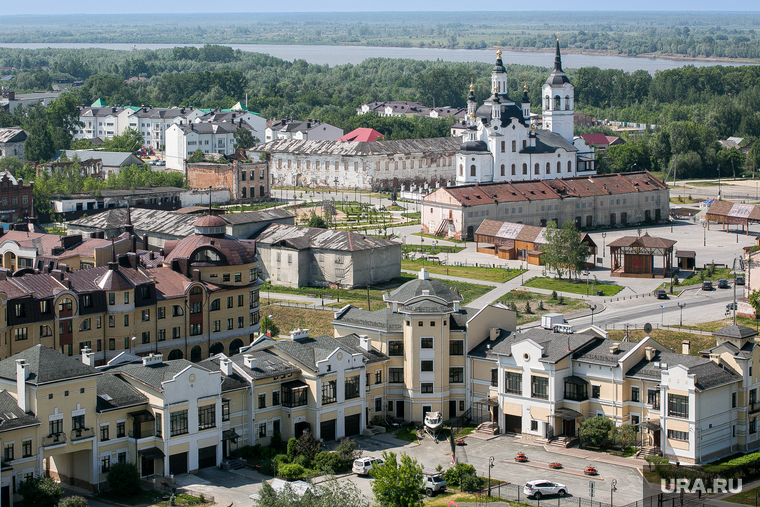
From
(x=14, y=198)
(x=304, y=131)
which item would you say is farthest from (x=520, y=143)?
(x=14, y=198)

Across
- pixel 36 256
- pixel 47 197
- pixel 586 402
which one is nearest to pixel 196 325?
pixel 36 256

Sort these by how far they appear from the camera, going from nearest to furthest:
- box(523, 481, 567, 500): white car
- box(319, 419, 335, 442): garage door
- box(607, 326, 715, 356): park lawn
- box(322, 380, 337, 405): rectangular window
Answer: box(523, 481, 567, 500): white car < box(319, 419, 335, 442): garage door < box(322, 380, 337, 405): rectangular window < box(607, 326, 715, 356): park lawn

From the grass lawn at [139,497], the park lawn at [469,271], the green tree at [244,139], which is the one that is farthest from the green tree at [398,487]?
the green tree at [244,139]

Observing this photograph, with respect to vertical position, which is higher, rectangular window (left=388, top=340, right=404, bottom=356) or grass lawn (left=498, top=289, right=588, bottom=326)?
rectangular window (left=388, top=340, right=404, bottom=356)

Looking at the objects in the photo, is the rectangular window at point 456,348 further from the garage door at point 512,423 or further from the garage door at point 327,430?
the garage door at point 327,430

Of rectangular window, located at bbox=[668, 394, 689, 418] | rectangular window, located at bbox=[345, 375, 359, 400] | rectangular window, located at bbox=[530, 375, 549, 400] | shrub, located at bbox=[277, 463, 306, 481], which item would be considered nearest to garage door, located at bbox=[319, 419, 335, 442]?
rectangular window, located at bbox=[345, 375, 359, 400]

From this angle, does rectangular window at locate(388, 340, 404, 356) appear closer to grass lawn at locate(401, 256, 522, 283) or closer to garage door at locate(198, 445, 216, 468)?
garage door at locate(198, 445, 216, 468)
